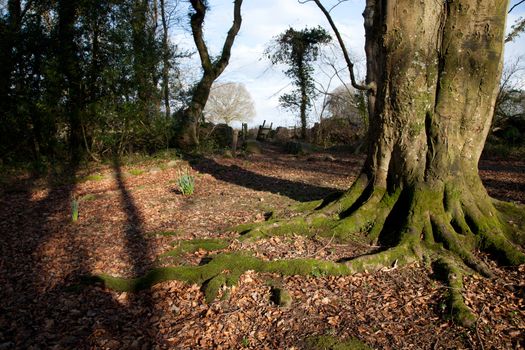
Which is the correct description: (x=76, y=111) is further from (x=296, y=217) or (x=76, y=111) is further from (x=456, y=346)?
(x=456, y=346)

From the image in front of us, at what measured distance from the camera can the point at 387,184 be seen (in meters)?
5.05

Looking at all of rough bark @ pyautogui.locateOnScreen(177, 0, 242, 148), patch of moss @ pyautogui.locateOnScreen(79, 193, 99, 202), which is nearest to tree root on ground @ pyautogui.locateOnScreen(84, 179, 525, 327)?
patch of moss @ pyautogui.locateOnScreen(79, 193, 99, 202)

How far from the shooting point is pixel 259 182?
29.7 ft

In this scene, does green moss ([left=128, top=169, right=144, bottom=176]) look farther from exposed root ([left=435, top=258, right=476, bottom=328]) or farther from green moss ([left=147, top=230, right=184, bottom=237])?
exposed root ([left=435, top=258, right=476, bottom=328])

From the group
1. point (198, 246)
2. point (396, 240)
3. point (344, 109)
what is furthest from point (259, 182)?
point (344, 109)

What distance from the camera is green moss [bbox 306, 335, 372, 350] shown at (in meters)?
3.04

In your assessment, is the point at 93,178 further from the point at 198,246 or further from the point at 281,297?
the point at 281,297

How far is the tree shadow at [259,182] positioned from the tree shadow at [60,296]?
276cm

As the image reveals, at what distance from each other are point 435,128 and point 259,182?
4994 millimetres

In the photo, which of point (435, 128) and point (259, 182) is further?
point (259, 182)

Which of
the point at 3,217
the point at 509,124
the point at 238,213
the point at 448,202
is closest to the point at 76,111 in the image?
the point at 3,217

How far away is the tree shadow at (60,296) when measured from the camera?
341 cm

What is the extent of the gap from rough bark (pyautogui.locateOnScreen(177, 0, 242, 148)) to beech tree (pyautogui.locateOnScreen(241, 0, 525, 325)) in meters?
10.5

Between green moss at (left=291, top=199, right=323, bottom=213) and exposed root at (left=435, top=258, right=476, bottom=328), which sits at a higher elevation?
green moss at (left=291, top=199, right=323, bottom=213)
